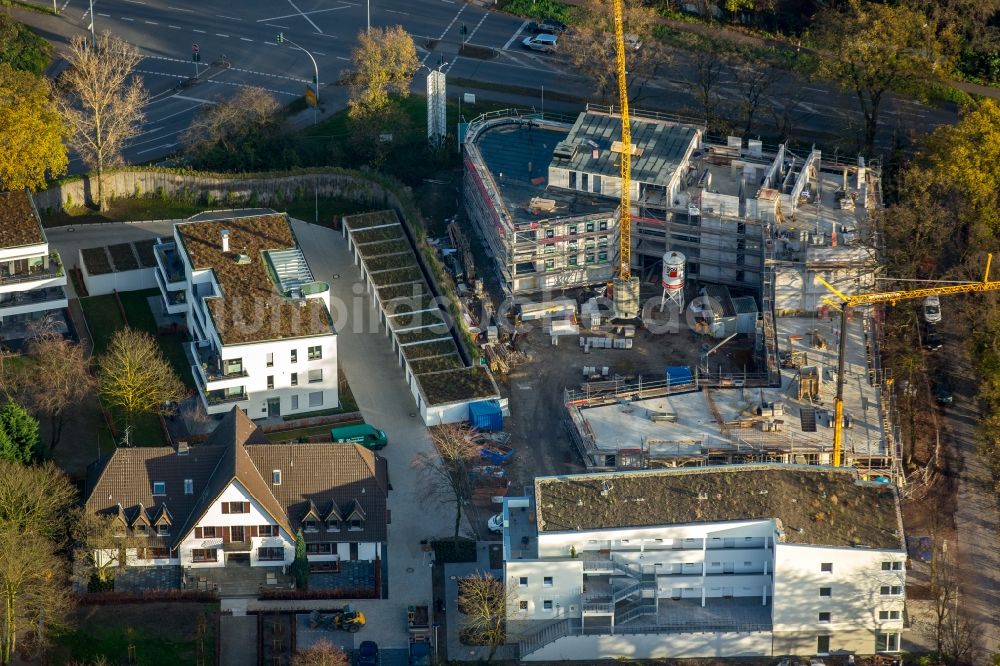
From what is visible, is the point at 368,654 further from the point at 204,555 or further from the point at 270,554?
the point at 204,555

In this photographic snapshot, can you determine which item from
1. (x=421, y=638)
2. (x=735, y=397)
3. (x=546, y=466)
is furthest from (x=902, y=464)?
(x=421, y=638)

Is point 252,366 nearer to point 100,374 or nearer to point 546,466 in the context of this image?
point 100,374

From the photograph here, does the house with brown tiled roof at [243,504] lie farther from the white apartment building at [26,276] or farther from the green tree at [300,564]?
the white apartment building at [26,276]

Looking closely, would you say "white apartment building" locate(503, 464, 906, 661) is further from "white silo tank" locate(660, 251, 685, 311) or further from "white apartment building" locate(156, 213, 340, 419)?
"white silo tank" locate(660, 251, 685, 311)

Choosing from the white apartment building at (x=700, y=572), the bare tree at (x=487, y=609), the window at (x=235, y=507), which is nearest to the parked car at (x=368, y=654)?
the bare tree at (x=487, y=609)

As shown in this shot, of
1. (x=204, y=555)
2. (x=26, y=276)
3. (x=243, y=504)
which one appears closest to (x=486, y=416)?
(x=243, y=504)
